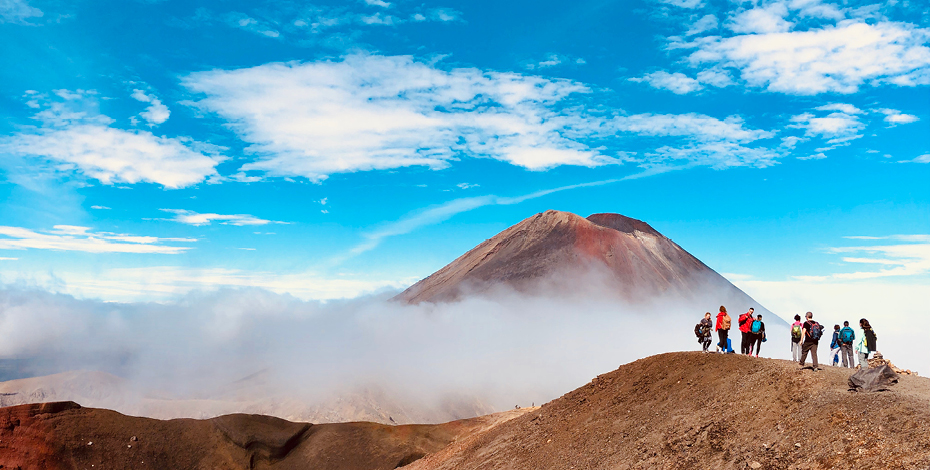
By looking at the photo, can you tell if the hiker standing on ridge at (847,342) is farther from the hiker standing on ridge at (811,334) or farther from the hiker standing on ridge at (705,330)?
the hiker standing on ridge at (705,330)

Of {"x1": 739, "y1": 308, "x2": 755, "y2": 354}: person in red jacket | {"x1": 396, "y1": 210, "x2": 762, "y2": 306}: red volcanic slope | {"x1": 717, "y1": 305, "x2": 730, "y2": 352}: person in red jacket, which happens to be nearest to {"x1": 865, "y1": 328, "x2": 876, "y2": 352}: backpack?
{"x1": 739, "y1": 308, "x2": 755, "y2": 354}: person in red jacket

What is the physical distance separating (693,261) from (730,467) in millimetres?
168783

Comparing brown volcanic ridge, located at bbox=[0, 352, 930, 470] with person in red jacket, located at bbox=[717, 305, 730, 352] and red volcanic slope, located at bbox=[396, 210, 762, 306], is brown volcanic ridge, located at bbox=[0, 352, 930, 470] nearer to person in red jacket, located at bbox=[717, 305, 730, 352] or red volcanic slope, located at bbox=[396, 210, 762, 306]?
person in red jacket, located at bbox=[717, 305, 730, 352]

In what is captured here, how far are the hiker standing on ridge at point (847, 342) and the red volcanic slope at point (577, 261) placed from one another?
135 metres

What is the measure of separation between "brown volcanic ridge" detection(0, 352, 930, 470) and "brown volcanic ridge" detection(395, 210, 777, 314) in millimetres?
113939

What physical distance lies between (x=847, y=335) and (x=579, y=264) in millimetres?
140195

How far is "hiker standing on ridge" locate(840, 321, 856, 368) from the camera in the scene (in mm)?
19141

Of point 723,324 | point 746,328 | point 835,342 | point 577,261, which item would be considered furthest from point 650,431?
point 577,261

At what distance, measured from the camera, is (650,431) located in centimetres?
1812

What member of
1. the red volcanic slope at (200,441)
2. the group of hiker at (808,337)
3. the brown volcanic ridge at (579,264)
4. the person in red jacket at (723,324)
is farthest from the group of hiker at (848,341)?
the brown volcanic ridge at (579,264)

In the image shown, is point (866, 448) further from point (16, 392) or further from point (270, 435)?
point (16, 392)

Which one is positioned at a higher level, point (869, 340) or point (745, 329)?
point (745, 329)

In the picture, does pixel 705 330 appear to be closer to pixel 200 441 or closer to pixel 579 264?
pixel 200 441

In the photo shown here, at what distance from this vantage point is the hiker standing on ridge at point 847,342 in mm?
19141
